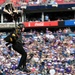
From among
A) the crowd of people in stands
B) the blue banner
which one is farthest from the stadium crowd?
the crowd of people in stands

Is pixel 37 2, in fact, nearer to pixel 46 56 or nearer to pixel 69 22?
pixel 69 22

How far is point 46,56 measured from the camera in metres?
21.3

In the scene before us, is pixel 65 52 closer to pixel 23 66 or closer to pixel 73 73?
pixel 73 73

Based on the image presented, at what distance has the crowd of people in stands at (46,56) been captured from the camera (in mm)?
19234

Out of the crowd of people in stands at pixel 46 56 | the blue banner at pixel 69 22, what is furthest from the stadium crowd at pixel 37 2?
the crowd of people in stands at pixel 46 56

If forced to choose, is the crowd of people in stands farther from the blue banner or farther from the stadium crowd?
the stadium crowd

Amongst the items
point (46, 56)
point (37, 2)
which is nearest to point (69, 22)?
point (37, 2)

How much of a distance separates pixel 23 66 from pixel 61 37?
12.1 metres

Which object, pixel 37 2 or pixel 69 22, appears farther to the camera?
pixel 37 2

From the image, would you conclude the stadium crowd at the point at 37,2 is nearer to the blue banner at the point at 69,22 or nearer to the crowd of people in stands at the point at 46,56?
the blue banner at the point at 69,22

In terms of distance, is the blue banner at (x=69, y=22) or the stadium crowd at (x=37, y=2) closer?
the blue banner at (x=69, y=22)

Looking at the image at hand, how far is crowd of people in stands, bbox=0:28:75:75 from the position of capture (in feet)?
63.1

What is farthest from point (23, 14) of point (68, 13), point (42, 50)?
point (42, 50)

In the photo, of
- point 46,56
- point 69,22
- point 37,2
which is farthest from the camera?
point 37,2
